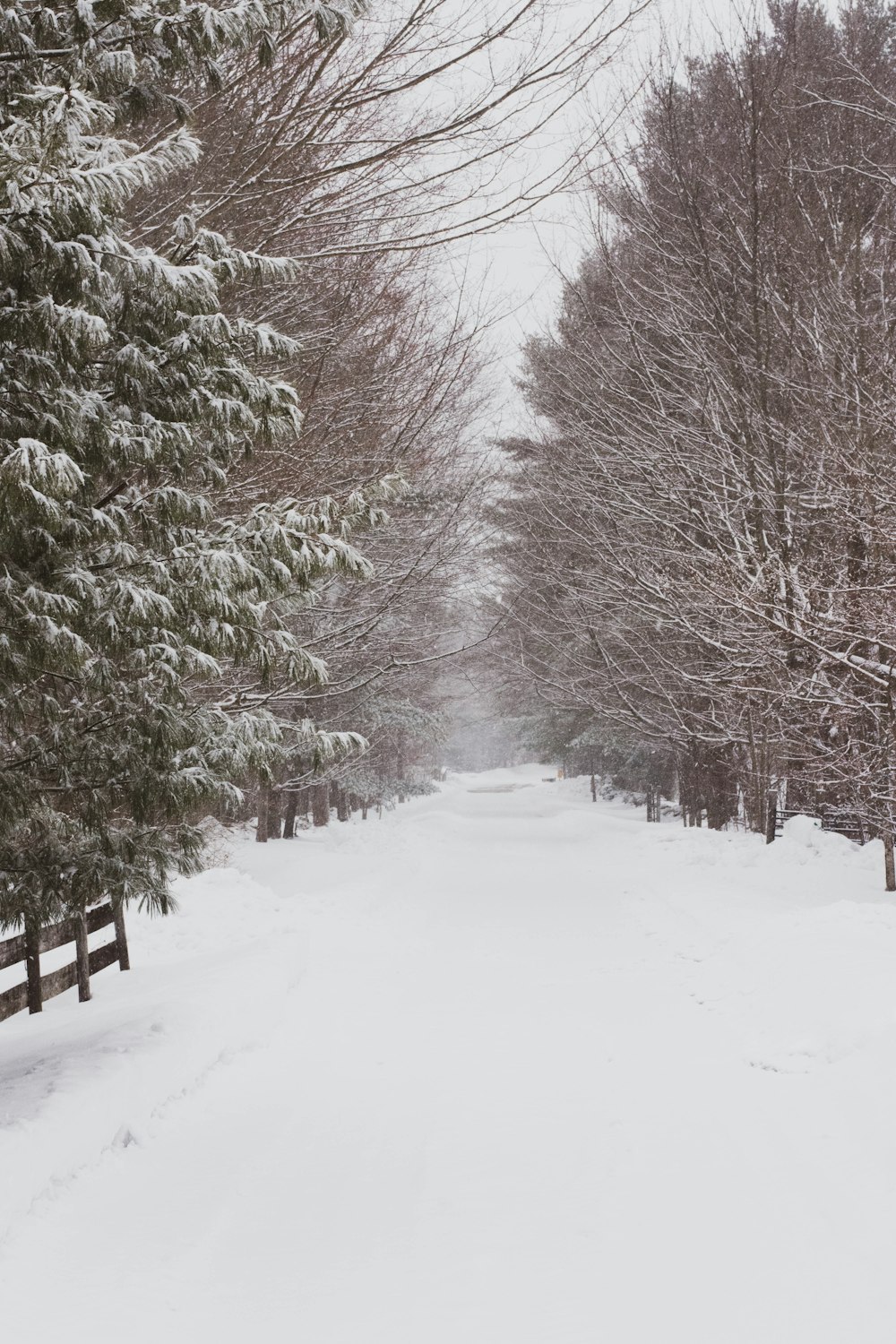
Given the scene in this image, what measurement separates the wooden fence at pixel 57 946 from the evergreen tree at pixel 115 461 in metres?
1.76

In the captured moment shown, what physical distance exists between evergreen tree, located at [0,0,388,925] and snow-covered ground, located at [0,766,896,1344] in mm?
1481

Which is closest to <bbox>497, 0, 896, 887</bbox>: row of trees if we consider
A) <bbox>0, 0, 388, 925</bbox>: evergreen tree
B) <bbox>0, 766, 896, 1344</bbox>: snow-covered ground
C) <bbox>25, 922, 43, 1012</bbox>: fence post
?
Answer: <bbox>0, 766, 896, 1344</bbox>: snow-covered ground

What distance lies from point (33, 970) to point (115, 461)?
422 cm

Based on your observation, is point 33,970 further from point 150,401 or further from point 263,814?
point 263,814

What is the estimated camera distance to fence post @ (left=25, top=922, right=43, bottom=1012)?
246 inches

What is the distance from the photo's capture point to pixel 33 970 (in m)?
6.36

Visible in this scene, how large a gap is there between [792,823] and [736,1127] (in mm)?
10648

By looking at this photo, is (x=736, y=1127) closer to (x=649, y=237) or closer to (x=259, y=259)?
(x=259, y=259)

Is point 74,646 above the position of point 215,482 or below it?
below

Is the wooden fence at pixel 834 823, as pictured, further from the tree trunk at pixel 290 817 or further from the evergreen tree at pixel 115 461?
the evergreen tree at pixel 115 461

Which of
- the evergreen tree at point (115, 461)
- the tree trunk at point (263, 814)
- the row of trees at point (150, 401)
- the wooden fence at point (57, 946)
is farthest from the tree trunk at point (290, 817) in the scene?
the evergreen tree at point (115, 461)

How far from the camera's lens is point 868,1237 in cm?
329

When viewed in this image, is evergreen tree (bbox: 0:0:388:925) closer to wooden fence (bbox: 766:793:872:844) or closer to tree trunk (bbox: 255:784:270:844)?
wooden fence (bbox: 766:793:872:844)

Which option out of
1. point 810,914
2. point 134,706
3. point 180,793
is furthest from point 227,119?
point 810,914
